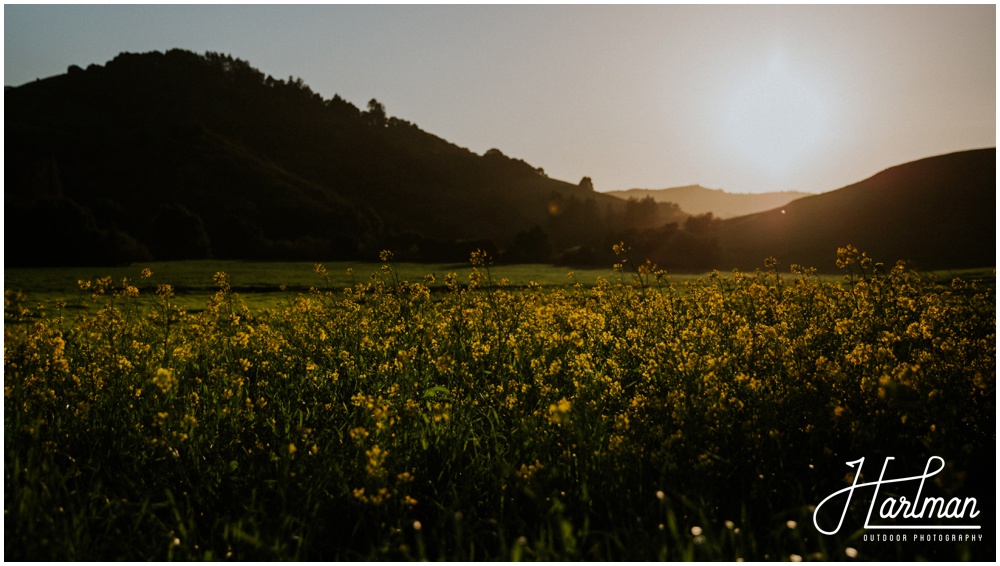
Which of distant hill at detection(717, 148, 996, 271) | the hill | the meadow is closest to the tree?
the hill

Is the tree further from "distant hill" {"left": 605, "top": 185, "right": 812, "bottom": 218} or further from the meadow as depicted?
the meadow

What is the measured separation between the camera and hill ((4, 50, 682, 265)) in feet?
120

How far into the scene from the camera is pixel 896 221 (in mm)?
37781

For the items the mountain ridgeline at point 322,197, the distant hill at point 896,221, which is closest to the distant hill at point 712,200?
the mountain ridgeline at point 322,197

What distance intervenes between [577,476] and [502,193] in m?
98.7

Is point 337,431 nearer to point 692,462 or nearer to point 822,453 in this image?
point 692,462

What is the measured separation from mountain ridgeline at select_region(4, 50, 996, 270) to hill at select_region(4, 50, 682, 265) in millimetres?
259

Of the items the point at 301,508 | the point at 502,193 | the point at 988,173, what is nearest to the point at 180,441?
the point at 301,508

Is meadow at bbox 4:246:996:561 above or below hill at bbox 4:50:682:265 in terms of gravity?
below

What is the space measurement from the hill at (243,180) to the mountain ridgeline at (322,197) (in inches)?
10.2

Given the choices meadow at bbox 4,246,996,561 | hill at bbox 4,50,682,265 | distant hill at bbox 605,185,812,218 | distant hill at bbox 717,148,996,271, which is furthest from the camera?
distant hill at bbox 605,185,812,218

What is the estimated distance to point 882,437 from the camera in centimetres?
396

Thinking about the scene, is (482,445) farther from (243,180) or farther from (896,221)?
(243,180)

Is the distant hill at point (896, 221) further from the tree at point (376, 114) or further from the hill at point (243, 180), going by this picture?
the tree at point (376, 114)
